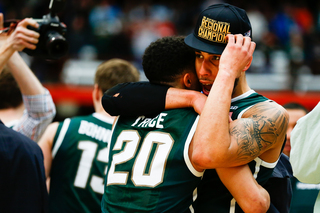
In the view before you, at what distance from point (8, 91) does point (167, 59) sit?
70.3 inches

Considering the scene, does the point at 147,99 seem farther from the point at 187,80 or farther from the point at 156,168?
the point at 156,168

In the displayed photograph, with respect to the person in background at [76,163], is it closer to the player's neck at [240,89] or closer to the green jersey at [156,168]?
the green jersey at [156,168]

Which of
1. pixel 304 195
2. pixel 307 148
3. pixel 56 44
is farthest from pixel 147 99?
pixel 304 195

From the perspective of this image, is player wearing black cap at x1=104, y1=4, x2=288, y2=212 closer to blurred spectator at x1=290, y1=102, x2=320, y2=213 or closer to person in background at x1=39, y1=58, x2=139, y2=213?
blurred spectator at x1=290, y1=102, x2=320, y2=213

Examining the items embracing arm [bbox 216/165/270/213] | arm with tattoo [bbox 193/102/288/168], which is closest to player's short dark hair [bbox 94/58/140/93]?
arm with tattoo [bbox 193/102/288/168]

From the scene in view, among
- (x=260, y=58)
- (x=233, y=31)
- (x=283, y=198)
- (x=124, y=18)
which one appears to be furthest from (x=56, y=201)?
(x=124, y=18)

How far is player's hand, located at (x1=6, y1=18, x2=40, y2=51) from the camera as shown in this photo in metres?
3.02

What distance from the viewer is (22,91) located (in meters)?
3.21

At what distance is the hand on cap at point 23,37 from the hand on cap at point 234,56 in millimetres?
1658

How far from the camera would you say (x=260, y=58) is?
1109cm

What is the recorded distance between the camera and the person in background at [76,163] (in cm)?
358

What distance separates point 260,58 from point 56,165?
8.59 meters

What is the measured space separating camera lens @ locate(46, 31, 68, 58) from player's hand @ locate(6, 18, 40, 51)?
119 millimetres

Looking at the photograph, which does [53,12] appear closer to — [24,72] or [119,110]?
[24,72]
